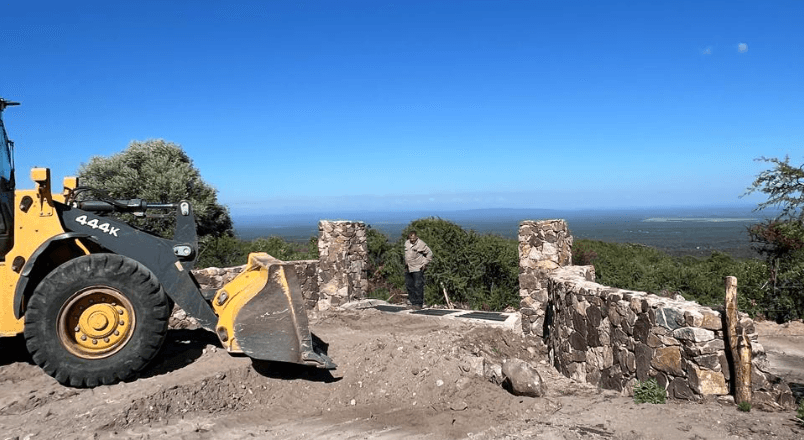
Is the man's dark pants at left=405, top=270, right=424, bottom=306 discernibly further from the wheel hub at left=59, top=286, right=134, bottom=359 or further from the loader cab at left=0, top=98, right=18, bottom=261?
the loader cab at left=0, top=98, right=18, bottom=261

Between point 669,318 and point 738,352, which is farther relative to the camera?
point 669,318

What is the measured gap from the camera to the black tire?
6.64m

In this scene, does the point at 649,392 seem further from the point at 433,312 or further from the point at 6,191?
the point at 6,191

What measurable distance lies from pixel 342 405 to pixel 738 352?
4.51 meters

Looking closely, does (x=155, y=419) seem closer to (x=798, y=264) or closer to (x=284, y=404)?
(x=284, y=404)

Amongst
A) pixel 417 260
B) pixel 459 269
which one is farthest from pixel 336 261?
pixel 459 269

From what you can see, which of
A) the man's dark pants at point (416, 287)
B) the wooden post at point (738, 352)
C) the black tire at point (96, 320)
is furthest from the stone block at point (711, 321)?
the man's dark pants at point (416, 287)

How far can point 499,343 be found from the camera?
10.4 metres

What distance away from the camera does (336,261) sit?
1346 centimetres

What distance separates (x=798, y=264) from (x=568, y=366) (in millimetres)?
11015

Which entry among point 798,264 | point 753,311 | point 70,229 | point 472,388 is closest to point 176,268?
point 70,229

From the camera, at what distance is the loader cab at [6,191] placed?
6992 mm

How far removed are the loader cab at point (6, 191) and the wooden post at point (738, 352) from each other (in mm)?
8342

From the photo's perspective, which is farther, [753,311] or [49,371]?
[753,311]
